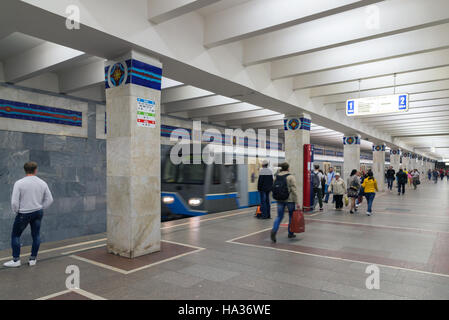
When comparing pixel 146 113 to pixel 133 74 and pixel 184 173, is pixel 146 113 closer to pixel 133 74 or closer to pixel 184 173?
pixel 133 74

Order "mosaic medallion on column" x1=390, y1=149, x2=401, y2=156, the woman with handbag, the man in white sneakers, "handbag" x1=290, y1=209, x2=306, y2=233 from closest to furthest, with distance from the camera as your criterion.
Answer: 1. the man in white sneakers
2. "handbag" x1=290, y1=209, x2=306, y2=233
3. the woman with handbag
4. "mosaic medallion on column" x1=390, y1=149, x2=401, y2=156

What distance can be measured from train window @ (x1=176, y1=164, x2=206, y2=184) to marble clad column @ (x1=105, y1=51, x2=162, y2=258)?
4.78 meters

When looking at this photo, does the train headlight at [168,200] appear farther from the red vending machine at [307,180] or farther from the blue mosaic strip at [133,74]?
the blue mosaic strip at [133,74]

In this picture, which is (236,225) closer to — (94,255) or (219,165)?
(219,165)

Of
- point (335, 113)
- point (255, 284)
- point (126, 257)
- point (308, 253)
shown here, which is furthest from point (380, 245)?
point (335, 113)

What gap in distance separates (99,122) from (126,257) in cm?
594

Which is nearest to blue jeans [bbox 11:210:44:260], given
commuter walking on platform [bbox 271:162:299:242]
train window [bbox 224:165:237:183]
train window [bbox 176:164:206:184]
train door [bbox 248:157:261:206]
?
commuter walking on platform [bbox 271:162:299:242]

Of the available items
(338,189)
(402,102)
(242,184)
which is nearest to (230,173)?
(242,184)

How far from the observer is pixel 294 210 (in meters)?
6.89

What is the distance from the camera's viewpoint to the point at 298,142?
1127 cm

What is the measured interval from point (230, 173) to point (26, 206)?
760 centimetres

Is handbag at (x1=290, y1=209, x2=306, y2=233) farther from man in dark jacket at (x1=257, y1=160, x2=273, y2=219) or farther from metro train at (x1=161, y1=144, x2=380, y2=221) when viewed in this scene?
metro train at (x1=161, y1=144, x2=380, y2=221)

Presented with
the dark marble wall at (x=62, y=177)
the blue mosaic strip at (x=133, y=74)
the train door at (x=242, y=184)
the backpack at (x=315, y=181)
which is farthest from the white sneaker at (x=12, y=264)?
the backpack at (x=315, y=181)

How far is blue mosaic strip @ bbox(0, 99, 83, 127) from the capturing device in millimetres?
7914
